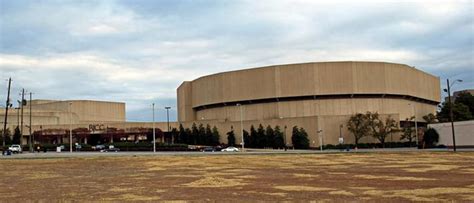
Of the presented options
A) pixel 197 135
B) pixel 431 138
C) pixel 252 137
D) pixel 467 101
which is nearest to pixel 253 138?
pixel 252 137

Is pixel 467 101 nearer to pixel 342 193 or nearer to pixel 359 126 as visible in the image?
pixel 359 126

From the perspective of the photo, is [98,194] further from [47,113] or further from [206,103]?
[47,113]

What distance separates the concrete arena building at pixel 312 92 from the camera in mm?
125250

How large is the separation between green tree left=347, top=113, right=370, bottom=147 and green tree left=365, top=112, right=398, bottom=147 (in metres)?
1.01

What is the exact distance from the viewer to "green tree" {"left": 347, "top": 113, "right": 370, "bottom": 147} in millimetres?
108625

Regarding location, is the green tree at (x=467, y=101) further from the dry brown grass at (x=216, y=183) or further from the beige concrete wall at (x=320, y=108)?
the dry brown grass at (x=216, y=183)

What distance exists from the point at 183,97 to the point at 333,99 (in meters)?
50.3

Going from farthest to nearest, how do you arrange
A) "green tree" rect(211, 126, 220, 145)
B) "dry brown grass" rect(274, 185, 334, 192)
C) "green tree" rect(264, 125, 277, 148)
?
"green tree" rect(211, 126, 220, 145) → "green tree" rect(264, 125, 277, 148) → "dry brown grass" rect(274, 185, 334, 192)

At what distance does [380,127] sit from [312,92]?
21.1 m

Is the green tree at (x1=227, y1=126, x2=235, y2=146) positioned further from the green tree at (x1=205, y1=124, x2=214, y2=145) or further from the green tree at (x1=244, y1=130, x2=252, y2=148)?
the green tree at (x1=205, y1=124, x2=214, y2=145)

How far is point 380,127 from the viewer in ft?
357

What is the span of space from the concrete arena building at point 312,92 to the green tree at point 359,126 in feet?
34.6

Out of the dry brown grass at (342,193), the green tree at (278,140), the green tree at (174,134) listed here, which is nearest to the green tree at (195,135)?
the green tree at (174,134)

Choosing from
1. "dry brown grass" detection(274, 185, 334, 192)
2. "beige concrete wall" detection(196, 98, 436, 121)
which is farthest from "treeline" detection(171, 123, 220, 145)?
"dry brown grass" detection(274, 185, 334, 192)
